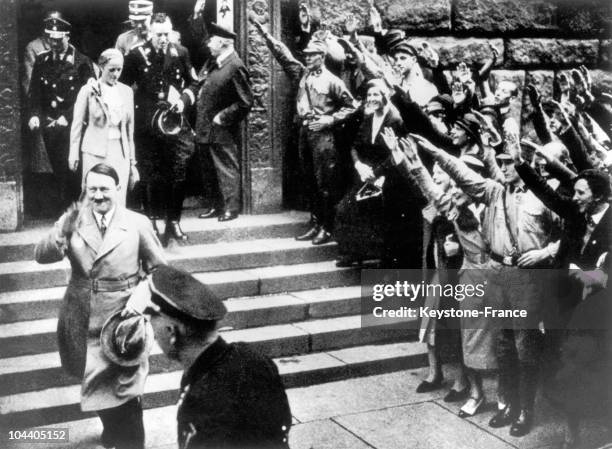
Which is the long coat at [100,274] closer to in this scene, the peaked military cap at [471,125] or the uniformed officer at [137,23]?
the uniformed officer at [137,23]

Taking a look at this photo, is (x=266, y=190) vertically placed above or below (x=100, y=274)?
above

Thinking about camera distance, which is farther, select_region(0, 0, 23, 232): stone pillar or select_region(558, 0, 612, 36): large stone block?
select_region(558, 0, 612, 36): large stone block

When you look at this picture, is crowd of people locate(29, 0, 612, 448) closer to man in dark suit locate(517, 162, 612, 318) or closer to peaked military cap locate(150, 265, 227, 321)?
man in dark suit locate(517, 162, 612, 318)

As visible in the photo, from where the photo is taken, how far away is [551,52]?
29.2ft

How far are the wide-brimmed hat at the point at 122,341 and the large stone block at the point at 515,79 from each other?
487 centimetres

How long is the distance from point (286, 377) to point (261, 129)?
8.49 ft

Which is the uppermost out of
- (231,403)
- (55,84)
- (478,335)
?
(55,84)

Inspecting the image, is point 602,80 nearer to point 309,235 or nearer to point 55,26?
point 309,235

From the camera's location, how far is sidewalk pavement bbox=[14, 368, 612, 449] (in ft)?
18.2

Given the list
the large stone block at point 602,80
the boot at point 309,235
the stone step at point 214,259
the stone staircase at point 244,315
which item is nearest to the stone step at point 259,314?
the stone staircase at point 244,315

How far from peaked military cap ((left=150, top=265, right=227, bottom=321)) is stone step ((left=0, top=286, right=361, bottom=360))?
8.36ft

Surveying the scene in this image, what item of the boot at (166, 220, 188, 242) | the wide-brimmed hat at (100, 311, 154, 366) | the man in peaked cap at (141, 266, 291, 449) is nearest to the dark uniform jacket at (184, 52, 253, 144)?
the boot at (166, 220, 188, 242)

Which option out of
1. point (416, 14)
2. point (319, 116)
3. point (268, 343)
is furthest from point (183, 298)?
point (416, 14)

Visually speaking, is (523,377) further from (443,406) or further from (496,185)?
(496,185)
